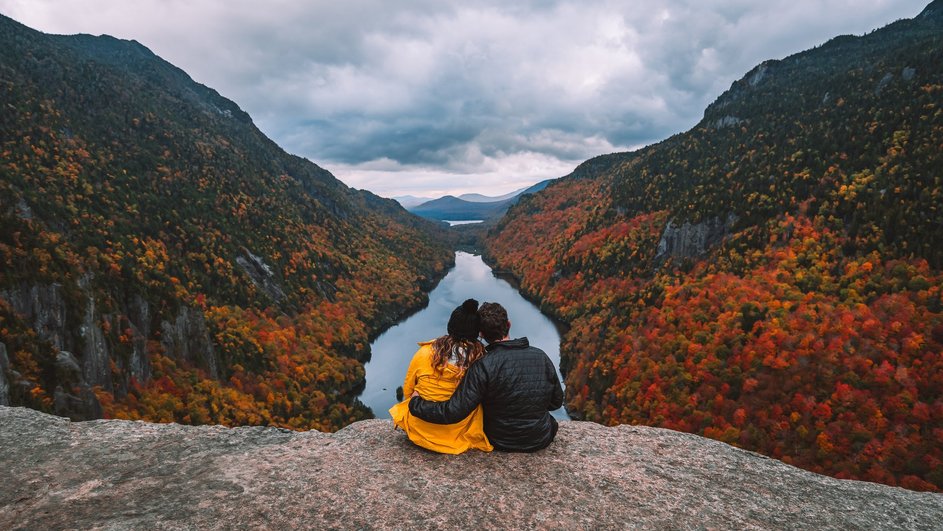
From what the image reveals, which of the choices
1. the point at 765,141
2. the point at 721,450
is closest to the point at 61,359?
the point at 721,450

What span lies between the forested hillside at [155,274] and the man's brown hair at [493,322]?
96.5ft

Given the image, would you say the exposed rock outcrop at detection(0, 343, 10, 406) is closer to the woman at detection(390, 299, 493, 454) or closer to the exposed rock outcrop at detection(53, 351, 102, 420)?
the exposed rock outcrop at detection(53, 351, 102, 420)

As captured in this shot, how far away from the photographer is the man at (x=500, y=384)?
6918mm

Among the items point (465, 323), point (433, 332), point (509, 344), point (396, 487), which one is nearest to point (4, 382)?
point (396, 487)

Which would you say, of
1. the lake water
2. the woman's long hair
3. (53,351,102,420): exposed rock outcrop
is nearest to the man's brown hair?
the woman's long hair

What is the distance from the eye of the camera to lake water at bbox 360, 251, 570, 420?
73.2 m

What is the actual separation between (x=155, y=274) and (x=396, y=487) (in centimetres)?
7130

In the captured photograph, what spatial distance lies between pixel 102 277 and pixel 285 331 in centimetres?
3617

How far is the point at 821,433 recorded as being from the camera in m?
42.6

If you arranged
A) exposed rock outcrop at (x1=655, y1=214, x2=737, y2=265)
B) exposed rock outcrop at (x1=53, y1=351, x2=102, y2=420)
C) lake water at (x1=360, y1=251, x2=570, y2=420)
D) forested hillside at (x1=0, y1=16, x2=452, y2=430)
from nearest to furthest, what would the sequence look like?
1. exposed rock outcrop at (x1=53, y1=351, x2=102, y2=420)
2. forested hillside at (x1=0, y1=16, x2=452, y2=430)
3. lake water at (x1=360, y1=251, x2=570, y2=420)
4. exposed rock outcrop at (x1=655, y1=214, x2=737, y2=265)

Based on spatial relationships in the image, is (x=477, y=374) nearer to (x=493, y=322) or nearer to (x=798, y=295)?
(x=493, y=322)

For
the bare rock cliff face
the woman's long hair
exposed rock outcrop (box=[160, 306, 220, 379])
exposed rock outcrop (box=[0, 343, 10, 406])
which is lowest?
exposed rock outcrop (box=[160, 306, 220, 379])

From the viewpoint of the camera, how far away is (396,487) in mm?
7285

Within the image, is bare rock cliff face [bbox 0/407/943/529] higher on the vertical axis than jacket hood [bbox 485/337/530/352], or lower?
lower
